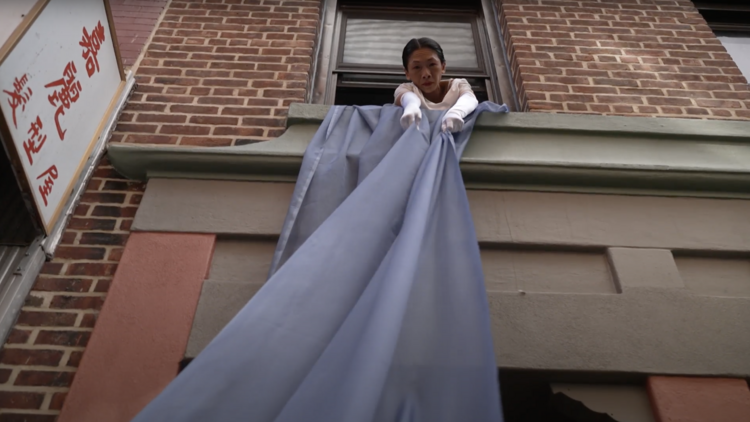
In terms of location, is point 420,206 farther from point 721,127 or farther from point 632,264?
point 721,127

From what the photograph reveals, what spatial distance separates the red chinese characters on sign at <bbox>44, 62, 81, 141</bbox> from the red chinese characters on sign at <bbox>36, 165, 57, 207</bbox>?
19 centimetres

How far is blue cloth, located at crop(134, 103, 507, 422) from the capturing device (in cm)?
156

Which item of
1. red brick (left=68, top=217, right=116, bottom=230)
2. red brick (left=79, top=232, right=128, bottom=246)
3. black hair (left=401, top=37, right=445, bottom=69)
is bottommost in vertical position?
red brick (left=79, top=232, right=128, bottom=246)

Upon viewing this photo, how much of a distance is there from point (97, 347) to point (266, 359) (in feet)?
3.62

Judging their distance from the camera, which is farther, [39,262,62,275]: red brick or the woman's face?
the woman's face

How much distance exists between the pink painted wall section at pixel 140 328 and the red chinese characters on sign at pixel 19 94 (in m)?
0.76

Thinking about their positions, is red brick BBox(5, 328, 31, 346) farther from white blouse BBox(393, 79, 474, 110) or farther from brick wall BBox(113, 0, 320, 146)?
white blouse BBox(393, 79, 474, 110)

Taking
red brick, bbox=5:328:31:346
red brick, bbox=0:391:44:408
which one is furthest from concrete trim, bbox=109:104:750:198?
red brick, bbox=0:391:44:408

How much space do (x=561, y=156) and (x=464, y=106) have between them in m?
0.62

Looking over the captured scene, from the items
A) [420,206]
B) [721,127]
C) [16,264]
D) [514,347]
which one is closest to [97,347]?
[16,264]

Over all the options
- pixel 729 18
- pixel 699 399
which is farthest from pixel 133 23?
pixel 729 18

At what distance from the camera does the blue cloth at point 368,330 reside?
1.56 metres

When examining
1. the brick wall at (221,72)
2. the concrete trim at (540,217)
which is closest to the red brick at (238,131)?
the brick wall at (221,72)

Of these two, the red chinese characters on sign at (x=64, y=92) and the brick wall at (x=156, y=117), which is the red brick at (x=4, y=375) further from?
the red chinese characters on sign at (x=64, y=92)
